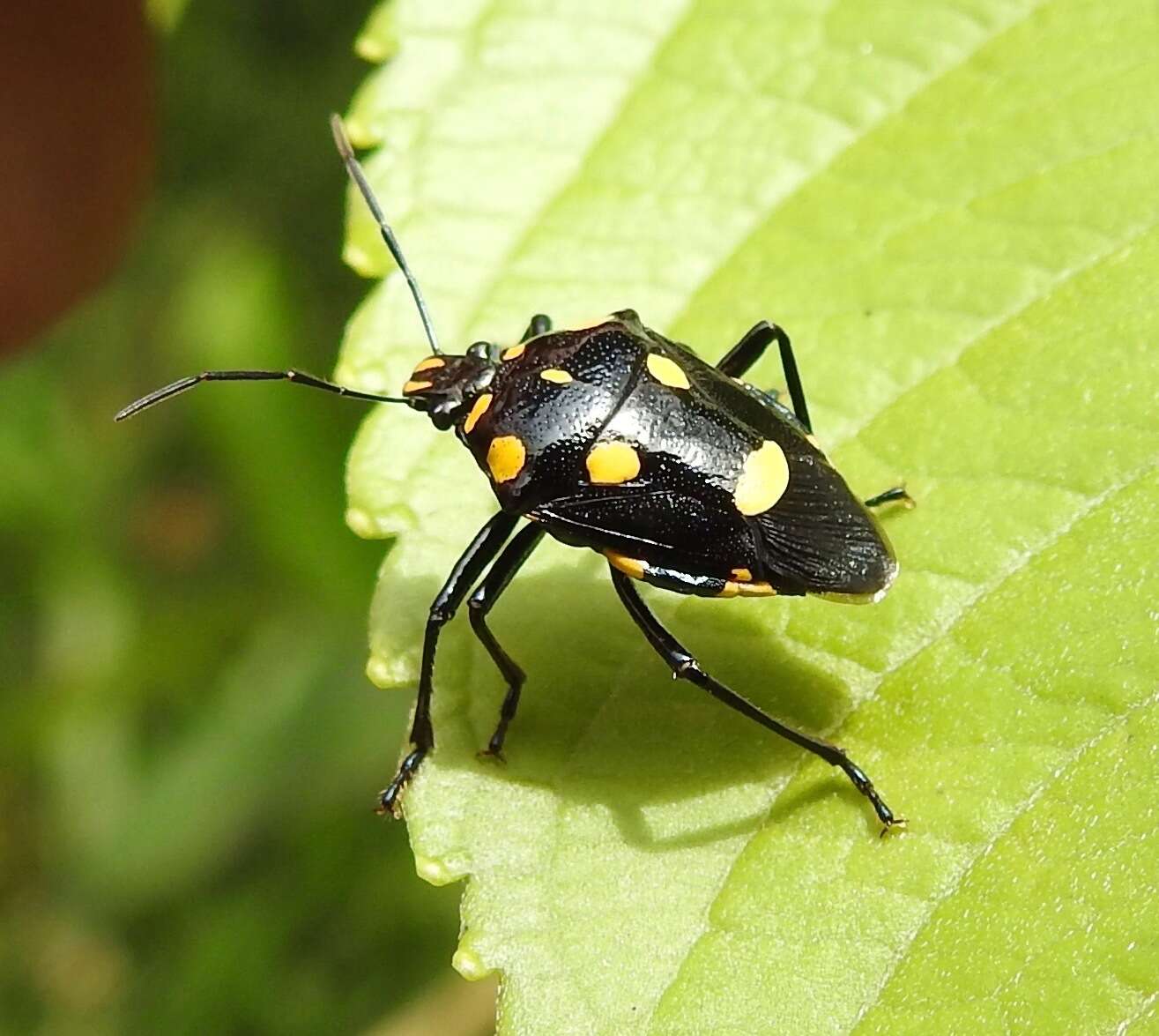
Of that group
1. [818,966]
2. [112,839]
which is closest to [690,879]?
[818,966]

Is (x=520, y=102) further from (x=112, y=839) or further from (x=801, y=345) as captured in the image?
(x=112, y=839)

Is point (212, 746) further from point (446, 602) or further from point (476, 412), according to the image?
point (476, 412)

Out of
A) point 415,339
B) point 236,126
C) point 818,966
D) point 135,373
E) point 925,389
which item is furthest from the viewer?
point 236,126

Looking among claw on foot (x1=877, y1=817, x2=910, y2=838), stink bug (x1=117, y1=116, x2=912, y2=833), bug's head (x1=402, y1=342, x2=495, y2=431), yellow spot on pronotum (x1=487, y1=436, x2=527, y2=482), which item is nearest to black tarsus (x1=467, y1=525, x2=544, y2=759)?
stink bug (x1=117, y1=116, x2=912, y2=833)

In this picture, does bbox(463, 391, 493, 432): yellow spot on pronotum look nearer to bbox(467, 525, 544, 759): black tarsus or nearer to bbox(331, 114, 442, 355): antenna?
bbox(331, 114, 442, 355): antenna

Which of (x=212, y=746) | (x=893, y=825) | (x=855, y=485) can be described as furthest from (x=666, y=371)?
(x=212, y=746)

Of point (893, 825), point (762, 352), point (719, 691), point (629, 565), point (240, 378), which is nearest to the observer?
point (893, 825)

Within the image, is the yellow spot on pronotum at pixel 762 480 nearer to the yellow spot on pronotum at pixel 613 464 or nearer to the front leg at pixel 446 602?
the yellow spot on pronotum at pixel 613 464
